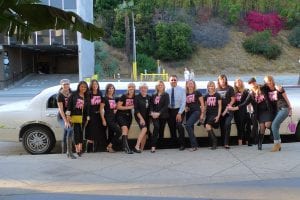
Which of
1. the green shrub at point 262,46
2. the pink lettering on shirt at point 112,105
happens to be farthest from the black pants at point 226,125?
the green shrub at point 262,46

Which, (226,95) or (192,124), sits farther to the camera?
(226,95)

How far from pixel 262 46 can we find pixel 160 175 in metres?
49.5

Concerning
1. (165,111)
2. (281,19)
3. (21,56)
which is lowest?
(165,111)

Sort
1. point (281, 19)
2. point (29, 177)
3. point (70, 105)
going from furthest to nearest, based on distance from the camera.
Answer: point (281, 19) < point (70, 105) < point (29, 177)

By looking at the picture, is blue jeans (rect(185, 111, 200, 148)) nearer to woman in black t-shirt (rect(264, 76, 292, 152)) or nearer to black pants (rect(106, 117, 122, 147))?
black pants (rect(106, 117, 122, 147))

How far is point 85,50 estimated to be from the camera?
133ft

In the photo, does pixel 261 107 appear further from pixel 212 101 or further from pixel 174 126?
pixel 174 126

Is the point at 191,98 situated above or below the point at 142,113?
above

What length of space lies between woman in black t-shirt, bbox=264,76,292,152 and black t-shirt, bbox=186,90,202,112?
138 centimetres

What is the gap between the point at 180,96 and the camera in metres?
10.1

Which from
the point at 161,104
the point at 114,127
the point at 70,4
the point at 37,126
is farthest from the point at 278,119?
the point at 70,4

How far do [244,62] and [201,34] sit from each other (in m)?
5.81

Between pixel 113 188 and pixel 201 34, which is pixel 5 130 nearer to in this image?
pixel 113 188

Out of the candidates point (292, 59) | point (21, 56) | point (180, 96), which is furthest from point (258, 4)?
point (180, 96)
